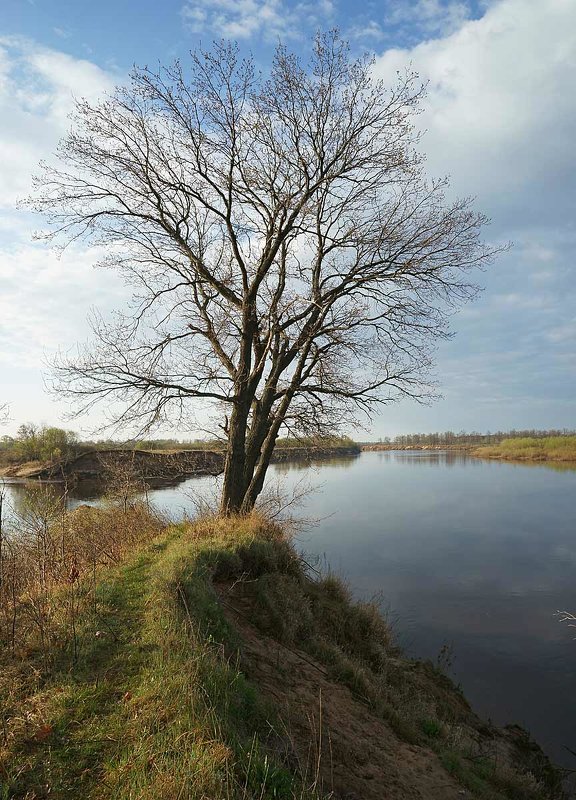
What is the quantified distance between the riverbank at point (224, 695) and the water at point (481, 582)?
114 centimetres

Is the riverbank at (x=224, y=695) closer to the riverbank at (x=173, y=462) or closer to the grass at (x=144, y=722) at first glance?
the grass at (x=144, y=722)

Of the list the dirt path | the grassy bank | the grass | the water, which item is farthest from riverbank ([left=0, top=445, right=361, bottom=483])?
the grassy bank

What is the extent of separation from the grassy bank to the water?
139 ft

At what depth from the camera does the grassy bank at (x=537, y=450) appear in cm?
6588

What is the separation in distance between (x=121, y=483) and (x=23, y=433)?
864 inches

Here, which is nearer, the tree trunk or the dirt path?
the dirt path

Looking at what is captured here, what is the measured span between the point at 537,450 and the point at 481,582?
66.1 m

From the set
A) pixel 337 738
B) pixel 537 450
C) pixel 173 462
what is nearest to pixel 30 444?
pixel 173 462

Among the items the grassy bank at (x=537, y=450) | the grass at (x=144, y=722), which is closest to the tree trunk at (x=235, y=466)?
Answer: the grass at (x=144, y=722)

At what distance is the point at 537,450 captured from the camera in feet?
237

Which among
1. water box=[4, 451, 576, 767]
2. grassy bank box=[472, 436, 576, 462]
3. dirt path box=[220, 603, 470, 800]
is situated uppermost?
grassy bank box=[472, 436, 576, 462]

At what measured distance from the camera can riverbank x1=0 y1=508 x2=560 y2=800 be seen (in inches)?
117

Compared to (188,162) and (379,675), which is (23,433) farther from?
(379,675)

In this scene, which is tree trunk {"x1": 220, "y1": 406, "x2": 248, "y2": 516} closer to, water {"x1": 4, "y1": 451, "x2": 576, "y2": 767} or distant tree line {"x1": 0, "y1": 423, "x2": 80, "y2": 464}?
water {"x1": 4, "y1": 451, "x2": 576, "y2": 767}
